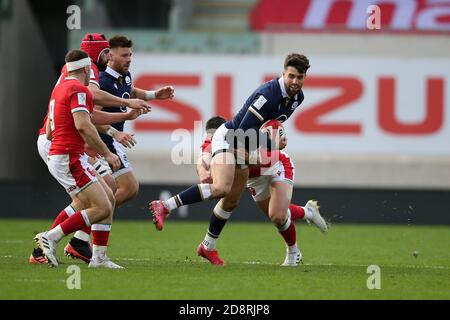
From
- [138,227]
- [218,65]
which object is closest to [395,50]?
[218,65]

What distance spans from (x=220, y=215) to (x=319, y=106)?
9266 mm

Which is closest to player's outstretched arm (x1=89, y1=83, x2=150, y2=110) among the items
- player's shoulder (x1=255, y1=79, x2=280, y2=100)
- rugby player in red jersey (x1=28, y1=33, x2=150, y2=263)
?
rugby player in red jersey (x1=28, y1=33, x2=150, y2=263)

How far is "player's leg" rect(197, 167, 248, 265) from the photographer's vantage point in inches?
393

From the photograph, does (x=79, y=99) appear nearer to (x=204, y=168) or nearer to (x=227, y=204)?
(x=227, y=204)

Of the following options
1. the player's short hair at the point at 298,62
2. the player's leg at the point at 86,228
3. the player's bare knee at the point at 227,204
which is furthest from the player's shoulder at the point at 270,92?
the player's leg at the point at 86,228

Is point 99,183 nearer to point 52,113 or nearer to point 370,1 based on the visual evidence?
point 52,113

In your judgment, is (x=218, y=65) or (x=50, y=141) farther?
(x=218, y=65)

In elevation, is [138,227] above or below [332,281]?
below

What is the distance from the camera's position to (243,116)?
10.1 m

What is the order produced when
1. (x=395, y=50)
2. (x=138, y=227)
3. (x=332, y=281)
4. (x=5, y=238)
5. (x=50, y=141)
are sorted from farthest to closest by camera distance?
A: (x=395, y=50), (x=138, y=227), (x=5, y=238), (x=50, y=141), (x=332, y=281)

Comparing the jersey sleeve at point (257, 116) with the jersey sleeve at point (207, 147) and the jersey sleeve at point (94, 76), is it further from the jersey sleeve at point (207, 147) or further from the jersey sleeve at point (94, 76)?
the jersey sleeve at point (94, 76)

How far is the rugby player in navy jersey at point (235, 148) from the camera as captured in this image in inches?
Answer: 384

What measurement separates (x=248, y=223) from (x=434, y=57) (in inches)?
188

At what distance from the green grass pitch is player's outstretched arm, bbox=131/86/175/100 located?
66.0 inches
